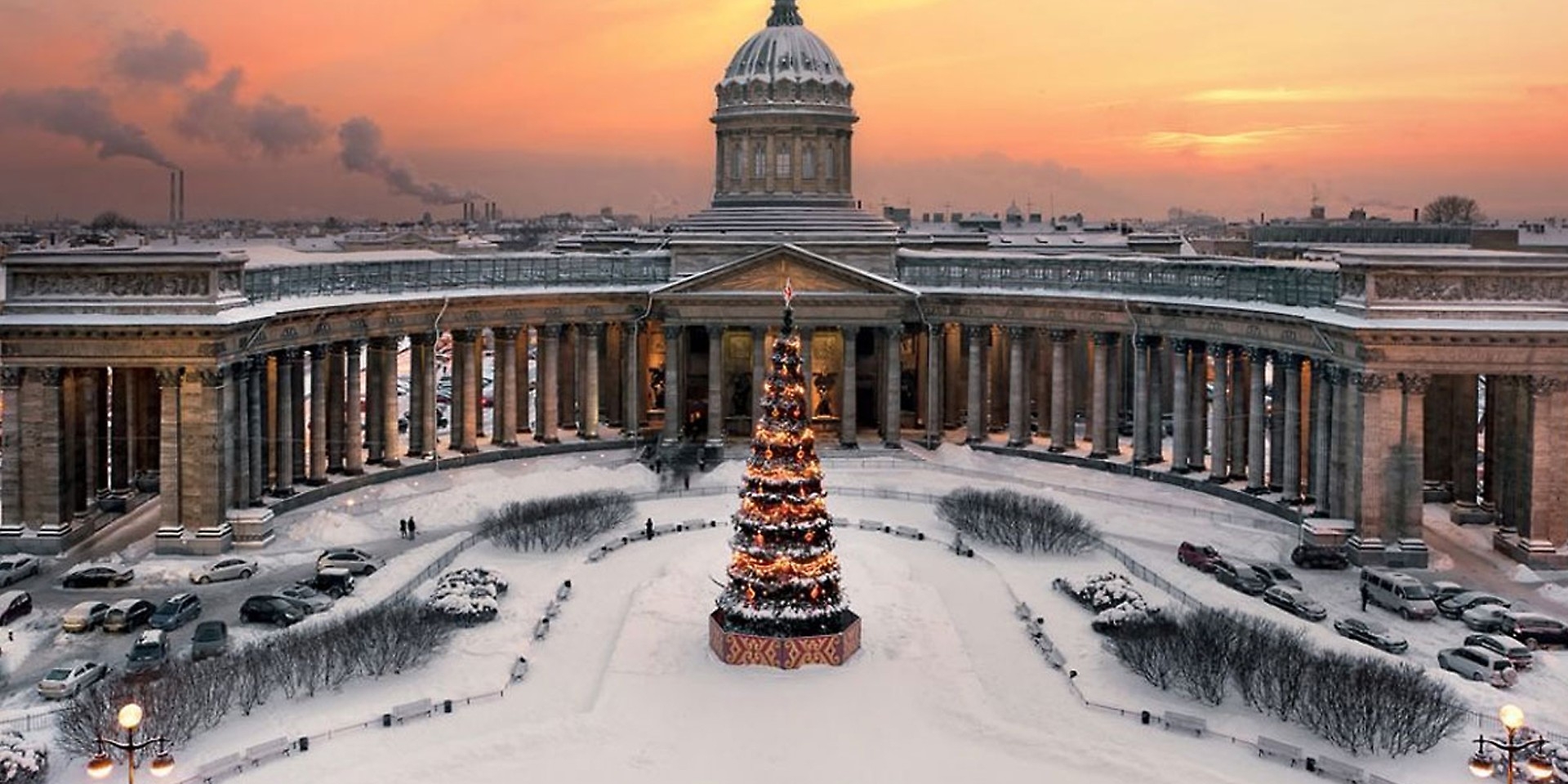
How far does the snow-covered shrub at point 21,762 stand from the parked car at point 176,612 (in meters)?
12.8

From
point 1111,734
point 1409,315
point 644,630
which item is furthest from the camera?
point 1409,315

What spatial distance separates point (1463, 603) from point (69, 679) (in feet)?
151

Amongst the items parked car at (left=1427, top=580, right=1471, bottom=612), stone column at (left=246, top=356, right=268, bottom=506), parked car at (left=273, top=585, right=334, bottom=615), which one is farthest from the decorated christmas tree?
stone column at (left=246, top=356, right=268, bottom=506)

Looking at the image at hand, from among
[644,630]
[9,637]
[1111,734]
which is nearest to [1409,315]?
[1111,734]

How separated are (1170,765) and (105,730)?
2687 centimetres

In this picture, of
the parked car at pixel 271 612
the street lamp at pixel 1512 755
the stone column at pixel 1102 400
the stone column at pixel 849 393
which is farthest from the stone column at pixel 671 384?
the street lamp at pixel 1512 755

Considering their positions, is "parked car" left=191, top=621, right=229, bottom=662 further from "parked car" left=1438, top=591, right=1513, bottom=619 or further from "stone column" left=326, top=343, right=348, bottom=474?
"parked car" left=1438, top=591, right=1513, bottom=619

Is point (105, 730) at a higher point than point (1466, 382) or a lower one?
lower

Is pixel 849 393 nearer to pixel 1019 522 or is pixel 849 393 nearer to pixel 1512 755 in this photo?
pixel 1019 522

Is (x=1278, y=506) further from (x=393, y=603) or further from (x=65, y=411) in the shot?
(x=65, y=411)

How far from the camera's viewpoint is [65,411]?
207 ft

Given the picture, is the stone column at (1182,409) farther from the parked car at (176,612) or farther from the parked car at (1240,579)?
the parked car at (176,612)

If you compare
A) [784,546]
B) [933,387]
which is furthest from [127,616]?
[933,387]

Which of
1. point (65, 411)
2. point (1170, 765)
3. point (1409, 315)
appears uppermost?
point (1409, 315)
